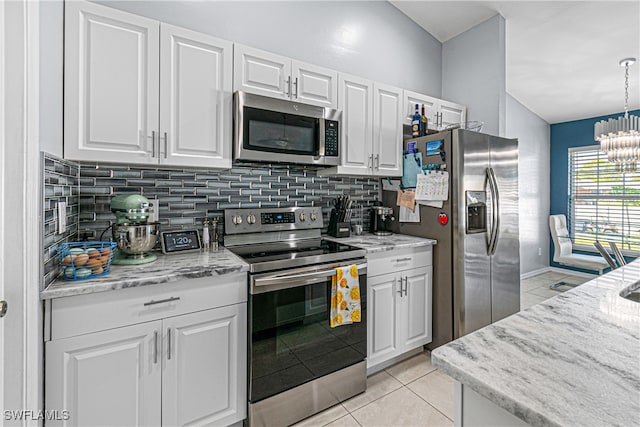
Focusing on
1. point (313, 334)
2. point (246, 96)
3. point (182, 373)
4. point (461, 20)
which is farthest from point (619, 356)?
point (461, 20)

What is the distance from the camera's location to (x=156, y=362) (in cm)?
136

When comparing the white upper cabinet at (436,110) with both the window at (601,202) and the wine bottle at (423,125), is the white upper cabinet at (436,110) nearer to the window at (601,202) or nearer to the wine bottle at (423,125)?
the wine bottle at (423,125)

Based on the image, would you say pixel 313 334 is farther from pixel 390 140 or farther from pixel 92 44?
pixel 92 44

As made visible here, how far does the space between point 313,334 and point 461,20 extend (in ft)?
10.9

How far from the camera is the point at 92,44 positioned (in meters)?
1.50

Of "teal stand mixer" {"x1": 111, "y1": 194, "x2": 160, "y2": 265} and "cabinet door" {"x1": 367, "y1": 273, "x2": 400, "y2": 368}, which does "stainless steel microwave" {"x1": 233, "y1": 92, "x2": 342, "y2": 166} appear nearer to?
"teal stand mixer" {"x1": 111, "y1": 194, "x2": 160, "y2": 265}

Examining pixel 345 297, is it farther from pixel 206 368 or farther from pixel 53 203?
pixel 53 203

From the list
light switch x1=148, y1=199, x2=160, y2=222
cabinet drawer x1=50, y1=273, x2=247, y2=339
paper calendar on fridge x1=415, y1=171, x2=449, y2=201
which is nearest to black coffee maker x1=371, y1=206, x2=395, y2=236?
paper calendar on fridge x1=415, y1=171, x2=449, y2=201

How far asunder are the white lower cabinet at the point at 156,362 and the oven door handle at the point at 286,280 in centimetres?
8

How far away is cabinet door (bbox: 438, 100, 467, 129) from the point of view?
2.97 meters

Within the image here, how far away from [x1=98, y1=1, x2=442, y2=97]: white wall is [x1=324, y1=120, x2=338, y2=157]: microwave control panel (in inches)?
30.0

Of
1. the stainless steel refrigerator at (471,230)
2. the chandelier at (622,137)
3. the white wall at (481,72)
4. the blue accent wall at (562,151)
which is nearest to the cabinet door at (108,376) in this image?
the stainless steel refrigerator at (471,230)

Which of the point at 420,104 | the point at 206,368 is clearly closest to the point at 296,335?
the point at 206,368

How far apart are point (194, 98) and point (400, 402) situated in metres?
2.21
